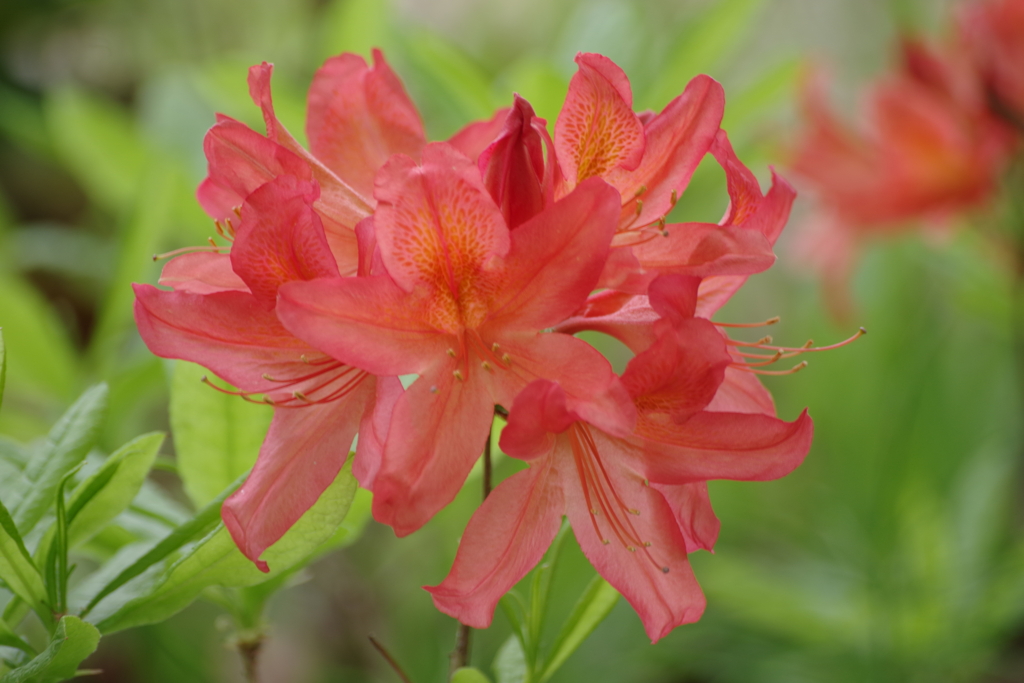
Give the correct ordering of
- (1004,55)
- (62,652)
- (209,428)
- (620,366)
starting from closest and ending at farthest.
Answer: (62,652)
(209,428)
(1004,55)
(620,366)

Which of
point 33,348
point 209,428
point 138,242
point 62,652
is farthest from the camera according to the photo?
point 33,348

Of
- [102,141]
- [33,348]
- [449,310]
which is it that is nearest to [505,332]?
[449,310]

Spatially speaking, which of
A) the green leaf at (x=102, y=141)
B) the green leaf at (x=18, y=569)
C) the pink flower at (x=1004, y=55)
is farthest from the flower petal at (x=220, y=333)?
the pink flower at (x=1004, y=55)

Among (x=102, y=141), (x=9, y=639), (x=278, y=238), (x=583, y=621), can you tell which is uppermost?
(x=102, y=141)

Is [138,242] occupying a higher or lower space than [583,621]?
higher

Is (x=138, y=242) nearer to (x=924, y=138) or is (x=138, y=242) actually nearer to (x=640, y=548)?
(x=640, y=548)

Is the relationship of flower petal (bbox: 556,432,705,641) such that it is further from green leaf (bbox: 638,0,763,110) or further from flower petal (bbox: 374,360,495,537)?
green leaf (bbox: 638,0,763,110)
